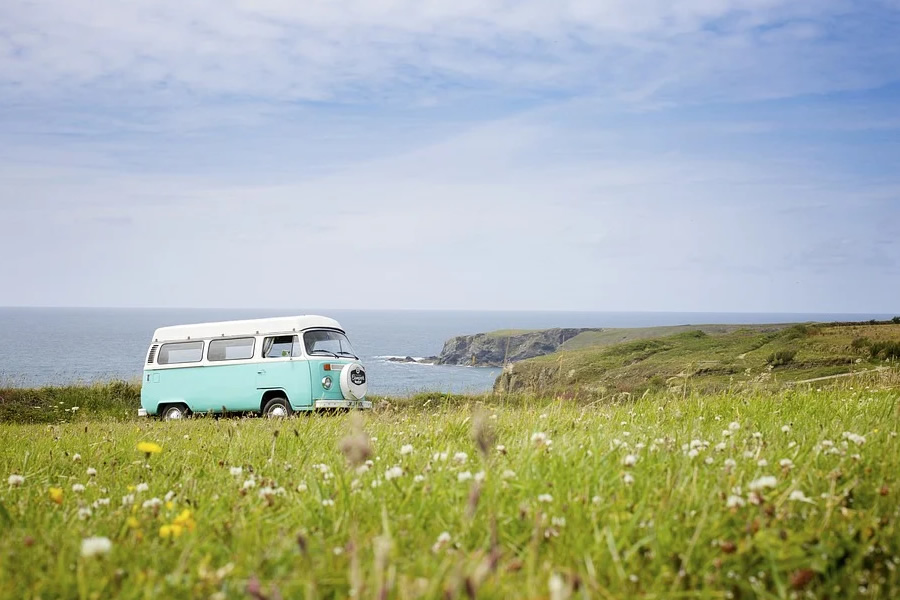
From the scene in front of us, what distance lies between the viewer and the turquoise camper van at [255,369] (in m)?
19.3

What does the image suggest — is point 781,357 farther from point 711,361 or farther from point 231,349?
point 231,349

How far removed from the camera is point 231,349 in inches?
803

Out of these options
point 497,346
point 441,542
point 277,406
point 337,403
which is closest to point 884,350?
point 337,403

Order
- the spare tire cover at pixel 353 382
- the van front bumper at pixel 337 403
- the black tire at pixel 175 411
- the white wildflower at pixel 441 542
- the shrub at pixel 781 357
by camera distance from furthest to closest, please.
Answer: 1. the shrub at pixel 781 357
2. the black tire at pixel 175 411
3. the spare tire cover at pixel 353 382
4. the van front bumper at pixel 337 403
5. the white wildflower at pixel 441 542

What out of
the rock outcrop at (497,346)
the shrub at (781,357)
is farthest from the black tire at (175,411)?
the rock outcrop at (497,346)

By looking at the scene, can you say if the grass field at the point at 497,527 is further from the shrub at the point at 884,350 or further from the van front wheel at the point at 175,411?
the shrub at the point at 884,350

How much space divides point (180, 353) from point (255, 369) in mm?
3011

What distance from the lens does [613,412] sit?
321 inches

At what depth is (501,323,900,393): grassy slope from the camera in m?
21.5

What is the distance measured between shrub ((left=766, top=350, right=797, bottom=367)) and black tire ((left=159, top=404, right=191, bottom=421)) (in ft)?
62.8

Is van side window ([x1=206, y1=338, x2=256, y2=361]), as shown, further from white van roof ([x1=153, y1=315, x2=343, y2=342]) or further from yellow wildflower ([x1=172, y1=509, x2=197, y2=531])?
yellow wildflower ([x1=172, y1=509, x2=197, y2=531])

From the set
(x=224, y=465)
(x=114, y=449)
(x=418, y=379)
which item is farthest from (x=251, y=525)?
(x=418, y=379)

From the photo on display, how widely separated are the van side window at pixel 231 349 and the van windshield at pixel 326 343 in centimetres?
169

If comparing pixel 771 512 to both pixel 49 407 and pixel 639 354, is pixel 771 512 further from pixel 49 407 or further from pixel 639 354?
pixel 639 354
